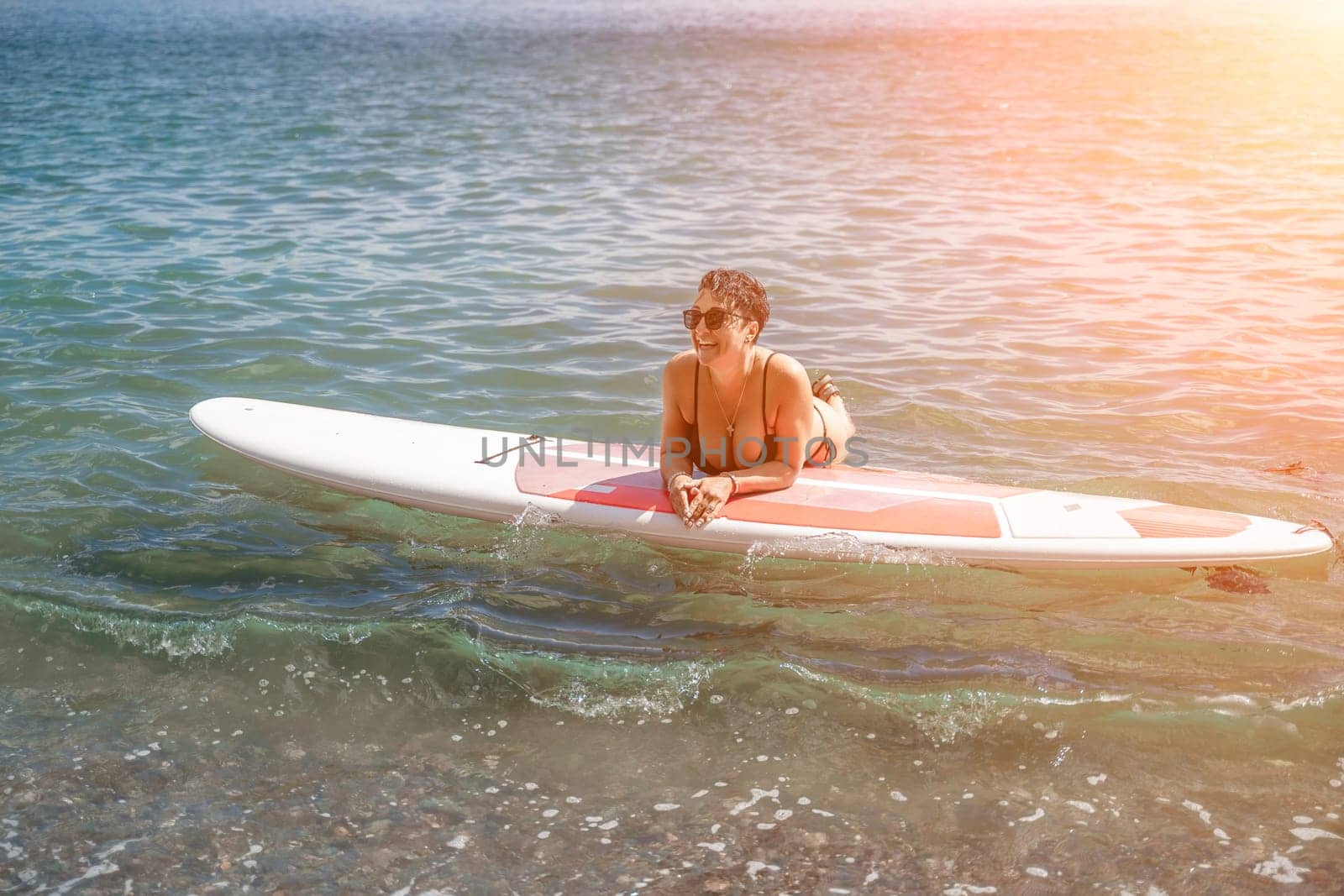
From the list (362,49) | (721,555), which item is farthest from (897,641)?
(362,49)

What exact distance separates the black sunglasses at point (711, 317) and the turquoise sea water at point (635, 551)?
107cm

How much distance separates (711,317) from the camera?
445 centimetres

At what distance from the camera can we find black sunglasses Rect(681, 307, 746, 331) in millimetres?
4445

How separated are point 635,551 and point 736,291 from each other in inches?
50.0

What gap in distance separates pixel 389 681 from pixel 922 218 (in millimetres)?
8490

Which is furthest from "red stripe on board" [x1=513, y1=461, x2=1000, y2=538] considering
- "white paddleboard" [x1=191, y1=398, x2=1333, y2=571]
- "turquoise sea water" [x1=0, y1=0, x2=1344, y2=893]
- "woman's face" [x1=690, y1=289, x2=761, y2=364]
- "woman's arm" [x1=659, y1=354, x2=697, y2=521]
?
"woman's face" [x1=690, y1=289, x2=761, y2=364]

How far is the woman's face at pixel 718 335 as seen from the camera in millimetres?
4453

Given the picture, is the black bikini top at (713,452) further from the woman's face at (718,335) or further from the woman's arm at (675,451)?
the woman's face at (718,335)

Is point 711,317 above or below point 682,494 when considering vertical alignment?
above

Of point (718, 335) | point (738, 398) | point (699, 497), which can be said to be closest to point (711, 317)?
point (718, 335)

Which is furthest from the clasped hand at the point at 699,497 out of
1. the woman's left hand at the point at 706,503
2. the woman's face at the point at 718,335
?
the woman's face at the point at 718,335

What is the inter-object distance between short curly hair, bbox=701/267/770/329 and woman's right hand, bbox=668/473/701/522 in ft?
2.45

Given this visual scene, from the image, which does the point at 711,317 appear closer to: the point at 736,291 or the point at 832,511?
the point at 736,291

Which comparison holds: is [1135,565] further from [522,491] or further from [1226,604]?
[522,491]
